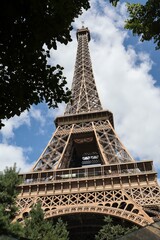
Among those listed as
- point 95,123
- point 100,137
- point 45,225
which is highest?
point 95,123

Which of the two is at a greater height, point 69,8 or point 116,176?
point 116,176

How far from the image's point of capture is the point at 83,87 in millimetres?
38938

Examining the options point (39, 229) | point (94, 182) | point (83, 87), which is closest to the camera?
point (39, 229)

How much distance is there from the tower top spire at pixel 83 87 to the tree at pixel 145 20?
23.0 meters

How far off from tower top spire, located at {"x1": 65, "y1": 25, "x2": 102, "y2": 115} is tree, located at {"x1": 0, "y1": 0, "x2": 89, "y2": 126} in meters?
24.9

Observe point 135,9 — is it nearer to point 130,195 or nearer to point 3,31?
point 3,31

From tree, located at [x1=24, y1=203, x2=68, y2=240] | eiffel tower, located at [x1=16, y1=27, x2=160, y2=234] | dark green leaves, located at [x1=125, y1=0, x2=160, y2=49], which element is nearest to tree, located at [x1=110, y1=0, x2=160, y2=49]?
dark green leaves, located at [x1=125, y1=0, x2=160, y2=49]

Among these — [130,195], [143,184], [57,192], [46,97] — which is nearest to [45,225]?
[57,192]

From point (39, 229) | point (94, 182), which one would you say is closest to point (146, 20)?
point (39, 229)

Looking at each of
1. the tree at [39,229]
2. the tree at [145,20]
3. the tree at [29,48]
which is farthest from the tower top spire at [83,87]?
the tree at [29,48]

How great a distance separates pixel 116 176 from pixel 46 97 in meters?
16.4

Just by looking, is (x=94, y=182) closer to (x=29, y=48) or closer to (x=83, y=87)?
(x=29, y=48)

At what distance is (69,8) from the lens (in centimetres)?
574

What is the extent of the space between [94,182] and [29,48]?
58.3ft
